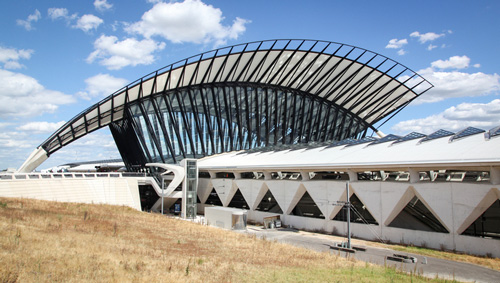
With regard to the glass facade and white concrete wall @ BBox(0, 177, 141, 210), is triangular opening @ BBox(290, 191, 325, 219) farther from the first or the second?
white concrete wall @ BBox(0, 177, 141, 210)

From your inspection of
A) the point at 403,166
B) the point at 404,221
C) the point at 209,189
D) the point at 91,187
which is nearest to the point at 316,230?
the point at 404,221

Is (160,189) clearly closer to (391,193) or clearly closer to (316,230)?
(316,230)

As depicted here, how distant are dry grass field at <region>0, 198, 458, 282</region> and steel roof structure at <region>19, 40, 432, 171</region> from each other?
27297 millimetres

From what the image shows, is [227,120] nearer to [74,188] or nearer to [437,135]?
[74,188]

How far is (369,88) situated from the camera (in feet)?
207

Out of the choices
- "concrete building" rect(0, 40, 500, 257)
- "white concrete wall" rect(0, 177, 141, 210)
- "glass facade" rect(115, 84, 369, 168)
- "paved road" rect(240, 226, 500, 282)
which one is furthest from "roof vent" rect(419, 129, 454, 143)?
"glass facade" rect(115, 84, 369, 168)

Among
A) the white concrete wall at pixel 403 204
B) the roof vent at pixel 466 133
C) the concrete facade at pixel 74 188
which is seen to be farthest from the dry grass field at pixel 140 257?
the roof vent at pixel 466 133

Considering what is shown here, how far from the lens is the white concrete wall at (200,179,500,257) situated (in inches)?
863

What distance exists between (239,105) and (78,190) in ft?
97.0

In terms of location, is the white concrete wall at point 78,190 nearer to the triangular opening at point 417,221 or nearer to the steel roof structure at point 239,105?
the steel roof structure at point 239,105

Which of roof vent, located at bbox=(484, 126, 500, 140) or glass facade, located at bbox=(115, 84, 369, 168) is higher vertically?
glass facade, located at bbox=(115, 84, 369, 168)

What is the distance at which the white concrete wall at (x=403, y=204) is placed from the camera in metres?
21.9

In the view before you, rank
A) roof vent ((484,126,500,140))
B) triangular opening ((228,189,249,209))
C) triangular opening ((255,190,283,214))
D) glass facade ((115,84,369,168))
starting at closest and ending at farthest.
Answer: roof vent ((484,126,500,140)) < triangular opening ((255,190,283,214)) < triangular opening ((228,189,249,209)) < glass facade ((115,84,369,168))

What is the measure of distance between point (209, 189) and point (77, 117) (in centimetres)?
2053
